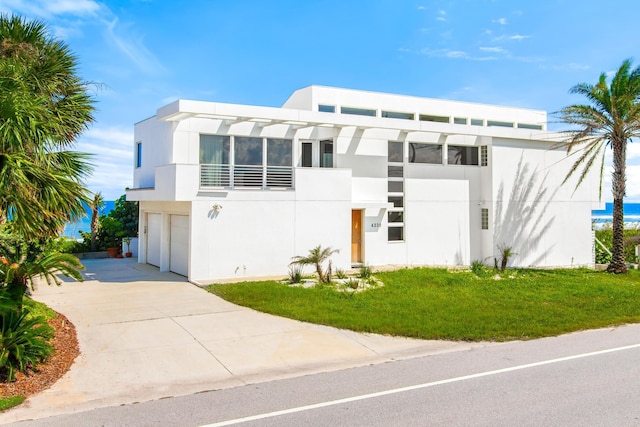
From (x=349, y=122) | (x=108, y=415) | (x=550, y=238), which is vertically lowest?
(x=108, y=415)

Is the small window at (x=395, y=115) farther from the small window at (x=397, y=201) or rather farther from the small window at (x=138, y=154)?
the small window at (x=138, y=154)

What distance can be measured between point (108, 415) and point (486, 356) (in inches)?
233

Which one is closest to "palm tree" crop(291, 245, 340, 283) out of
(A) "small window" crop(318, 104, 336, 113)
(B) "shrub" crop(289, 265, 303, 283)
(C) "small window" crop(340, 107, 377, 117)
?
(B) "shrub" crop(289, 265, 303, 283)

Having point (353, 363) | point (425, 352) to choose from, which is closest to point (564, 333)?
point (425, 352)

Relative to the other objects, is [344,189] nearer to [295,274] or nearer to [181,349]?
[295,274]

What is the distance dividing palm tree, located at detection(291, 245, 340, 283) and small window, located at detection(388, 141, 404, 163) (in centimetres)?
511

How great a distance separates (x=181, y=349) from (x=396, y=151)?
1374 centimetres

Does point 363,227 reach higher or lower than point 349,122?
lower

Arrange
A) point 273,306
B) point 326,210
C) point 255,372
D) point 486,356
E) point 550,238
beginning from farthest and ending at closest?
point 550,238 < point 326,210 < point 273,306 < point 486,356 < point 255,372

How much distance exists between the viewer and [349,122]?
18.4m

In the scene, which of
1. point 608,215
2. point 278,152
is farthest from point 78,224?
point 608,215

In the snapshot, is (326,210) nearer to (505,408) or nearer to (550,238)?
(550,238)

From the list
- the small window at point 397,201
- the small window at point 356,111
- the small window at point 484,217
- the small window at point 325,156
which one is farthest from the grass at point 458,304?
the small window at point 356,111

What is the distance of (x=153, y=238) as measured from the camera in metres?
20.4
